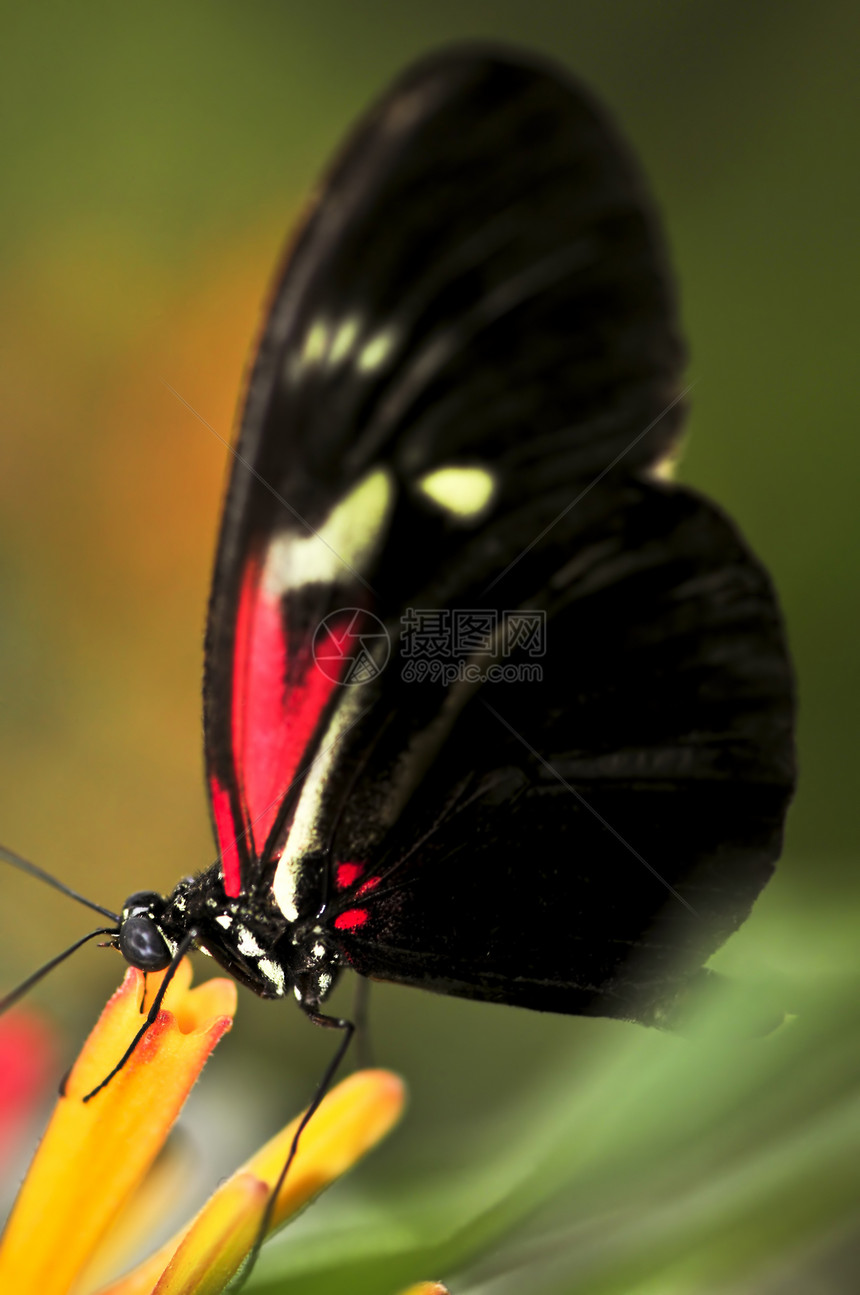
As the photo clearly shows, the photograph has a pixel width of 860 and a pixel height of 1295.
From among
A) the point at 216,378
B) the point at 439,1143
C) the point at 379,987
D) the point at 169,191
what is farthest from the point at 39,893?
the point at 169,191

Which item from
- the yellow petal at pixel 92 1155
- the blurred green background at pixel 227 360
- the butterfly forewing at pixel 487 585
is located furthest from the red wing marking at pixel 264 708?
the blurred green background at pixel 227 360

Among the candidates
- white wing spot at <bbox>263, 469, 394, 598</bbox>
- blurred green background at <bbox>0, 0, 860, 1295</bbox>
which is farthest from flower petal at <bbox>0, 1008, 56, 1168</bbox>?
white wing spot at <bbox>263, 469, 394, 598</bbox>

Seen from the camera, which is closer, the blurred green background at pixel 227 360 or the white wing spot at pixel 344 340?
the white wing spot at pixel 344 340

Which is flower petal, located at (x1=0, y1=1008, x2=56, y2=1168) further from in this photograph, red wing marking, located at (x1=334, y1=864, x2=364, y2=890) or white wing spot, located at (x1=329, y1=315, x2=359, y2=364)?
white wing spot, located at (x1=329, y1=315, x2=359, y2=364)

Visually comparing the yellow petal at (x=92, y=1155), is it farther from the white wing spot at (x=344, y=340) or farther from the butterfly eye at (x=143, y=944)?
the white wing spot at (x=344, y=340)

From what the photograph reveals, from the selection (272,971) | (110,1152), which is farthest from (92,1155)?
(272,971)

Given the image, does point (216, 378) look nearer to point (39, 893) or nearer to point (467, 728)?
point (39, 893)

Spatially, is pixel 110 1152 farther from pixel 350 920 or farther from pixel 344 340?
pixel 344 340
